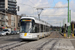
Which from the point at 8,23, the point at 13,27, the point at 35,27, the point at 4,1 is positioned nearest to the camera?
the point at 35,27

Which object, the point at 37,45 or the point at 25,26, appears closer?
the point at 37,45

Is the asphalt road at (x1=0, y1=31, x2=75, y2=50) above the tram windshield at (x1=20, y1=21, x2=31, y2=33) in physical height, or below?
below

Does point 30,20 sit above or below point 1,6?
below

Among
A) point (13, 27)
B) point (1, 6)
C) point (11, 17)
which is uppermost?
point (1, 6)

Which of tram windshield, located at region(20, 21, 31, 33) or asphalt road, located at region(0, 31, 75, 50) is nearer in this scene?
asphalt road, located at region(0, 31, 75, 50)

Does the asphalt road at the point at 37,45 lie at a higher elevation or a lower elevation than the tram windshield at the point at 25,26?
lower

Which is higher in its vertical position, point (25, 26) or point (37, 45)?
point (25, 26)

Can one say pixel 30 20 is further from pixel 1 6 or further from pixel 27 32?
pixel 1 6

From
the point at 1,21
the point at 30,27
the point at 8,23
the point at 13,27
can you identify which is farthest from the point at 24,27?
the point at 13,27

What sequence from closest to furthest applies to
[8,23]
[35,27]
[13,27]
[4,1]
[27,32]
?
1. [27,32]
2. [35,27]
3. [8,23]
4. [13,27]
5. [4,1]

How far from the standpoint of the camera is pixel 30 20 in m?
20.6

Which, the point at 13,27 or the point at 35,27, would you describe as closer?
the point at 35,27

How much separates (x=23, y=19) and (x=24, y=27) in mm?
1297

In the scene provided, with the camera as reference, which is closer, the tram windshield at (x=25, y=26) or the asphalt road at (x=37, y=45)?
the asphalt road at (x=37, y=45)
